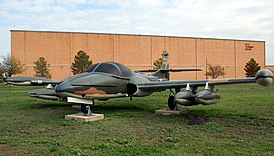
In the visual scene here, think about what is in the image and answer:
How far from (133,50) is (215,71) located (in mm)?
17154

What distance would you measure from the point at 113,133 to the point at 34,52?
1869 inches

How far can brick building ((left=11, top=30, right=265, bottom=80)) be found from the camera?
52031 millimetres

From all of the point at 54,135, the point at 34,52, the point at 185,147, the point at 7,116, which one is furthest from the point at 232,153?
the point at 34,52

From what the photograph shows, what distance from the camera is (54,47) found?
5309 cm

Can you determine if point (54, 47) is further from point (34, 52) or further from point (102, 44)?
point (102, 44)

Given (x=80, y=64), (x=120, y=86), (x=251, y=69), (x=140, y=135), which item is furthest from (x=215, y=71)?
(x=140, y=135)

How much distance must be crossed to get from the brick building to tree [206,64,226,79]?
219 centimetres

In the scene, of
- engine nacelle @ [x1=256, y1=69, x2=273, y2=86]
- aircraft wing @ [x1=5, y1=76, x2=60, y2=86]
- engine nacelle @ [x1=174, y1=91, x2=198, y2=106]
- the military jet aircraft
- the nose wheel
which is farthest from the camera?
aircraft wing @ [x1=5, y1=76, x2=60, y2=86]

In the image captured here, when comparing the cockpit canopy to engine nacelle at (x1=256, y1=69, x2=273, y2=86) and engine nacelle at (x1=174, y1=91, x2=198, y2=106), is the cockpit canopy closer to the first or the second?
engine nacelle at (x1=174, y1=91, x2=198, y2=106)

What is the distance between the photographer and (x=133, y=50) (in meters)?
58.8

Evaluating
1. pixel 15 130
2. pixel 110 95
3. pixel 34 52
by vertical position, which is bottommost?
pixel 15 130

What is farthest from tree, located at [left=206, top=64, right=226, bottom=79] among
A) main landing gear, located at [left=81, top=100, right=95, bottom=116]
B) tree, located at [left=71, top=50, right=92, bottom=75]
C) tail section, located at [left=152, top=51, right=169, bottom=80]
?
main landing gear, located at [left=81, top=100, right=95, bottom=116]

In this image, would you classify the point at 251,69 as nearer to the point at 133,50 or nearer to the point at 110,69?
the point at 133,50

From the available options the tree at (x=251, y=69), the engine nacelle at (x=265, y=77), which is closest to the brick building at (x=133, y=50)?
the tree at (x=251, y=69)
